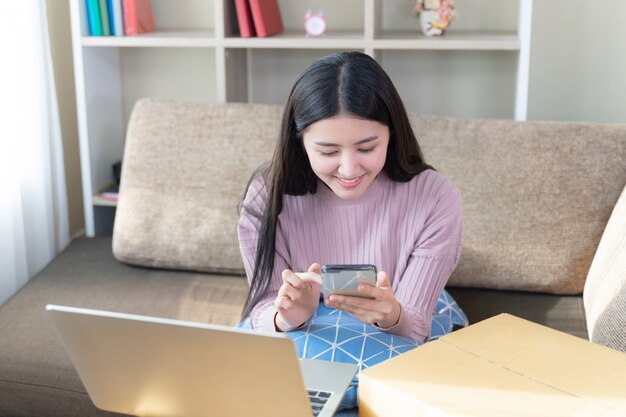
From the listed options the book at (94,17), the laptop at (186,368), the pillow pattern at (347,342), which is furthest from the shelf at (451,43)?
the laptop at (186,368)

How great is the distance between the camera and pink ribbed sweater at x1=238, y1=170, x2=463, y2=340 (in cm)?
158

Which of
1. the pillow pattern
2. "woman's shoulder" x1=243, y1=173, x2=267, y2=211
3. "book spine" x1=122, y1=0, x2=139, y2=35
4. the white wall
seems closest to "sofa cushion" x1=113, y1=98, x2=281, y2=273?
"book spine" x1=122, y1=0, x2=139, y2=35

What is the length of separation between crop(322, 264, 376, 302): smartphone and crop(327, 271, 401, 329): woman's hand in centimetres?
1

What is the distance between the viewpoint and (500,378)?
1.12m

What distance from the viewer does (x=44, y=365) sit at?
1.75 metres

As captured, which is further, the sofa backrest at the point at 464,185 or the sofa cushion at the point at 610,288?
the sofa backrest at the point at 464,185

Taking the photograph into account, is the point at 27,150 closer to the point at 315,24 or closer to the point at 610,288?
the point at 315,24

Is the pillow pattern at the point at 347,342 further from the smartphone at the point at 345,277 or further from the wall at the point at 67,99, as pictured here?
the wall at the point at 67,99

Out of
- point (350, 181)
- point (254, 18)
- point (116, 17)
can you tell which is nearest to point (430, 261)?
point (350, 181)

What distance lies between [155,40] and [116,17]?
14cm

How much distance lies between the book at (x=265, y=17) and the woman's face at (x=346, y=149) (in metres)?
0.86

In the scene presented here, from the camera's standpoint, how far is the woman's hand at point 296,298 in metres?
1.39

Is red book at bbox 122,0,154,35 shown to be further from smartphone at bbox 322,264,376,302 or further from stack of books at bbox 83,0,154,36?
smartphone at bbox 322,264,376,302

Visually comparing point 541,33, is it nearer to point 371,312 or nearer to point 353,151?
Answer: point 353,151
